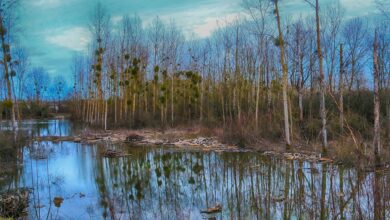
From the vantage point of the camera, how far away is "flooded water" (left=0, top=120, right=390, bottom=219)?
873 cm

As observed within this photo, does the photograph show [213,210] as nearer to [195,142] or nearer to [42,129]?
[195,142]

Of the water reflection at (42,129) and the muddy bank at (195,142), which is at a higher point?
the water reflection at (42,129)

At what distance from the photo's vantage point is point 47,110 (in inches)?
2640

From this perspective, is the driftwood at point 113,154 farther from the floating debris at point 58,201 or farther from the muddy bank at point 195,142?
the floating debris at point 58,201

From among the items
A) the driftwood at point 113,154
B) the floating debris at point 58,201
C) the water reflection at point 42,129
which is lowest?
the floating debris at point 58,201

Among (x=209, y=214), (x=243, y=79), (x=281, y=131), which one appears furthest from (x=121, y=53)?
(x=209, y=214)

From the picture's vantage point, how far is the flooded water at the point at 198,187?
8.73 meters

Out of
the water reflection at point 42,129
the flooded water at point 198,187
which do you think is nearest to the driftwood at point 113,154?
the flooded water at point 198,187

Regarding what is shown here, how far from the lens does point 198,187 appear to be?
1245cm

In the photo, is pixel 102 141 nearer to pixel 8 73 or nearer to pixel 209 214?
pixel 8 73

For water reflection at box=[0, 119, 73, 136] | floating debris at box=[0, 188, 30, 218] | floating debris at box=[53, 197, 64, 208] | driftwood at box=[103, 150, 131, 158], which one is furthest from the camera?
water reflection at box=[0, 119, 73, 136]

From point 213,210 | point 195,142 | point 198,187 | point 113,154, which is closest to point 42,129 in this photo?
point 195,142

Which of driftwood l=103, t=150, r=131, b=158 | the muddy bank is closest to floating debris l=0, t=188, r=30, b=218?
driftwood l=103, t=150, r=131, b=158

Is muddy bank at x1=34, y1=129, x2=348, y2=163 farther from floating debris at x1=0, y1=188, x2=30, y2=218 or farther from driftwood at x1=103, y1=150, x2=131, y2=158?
floating debris at x1=0, y1=188, x2=30, y2=218
